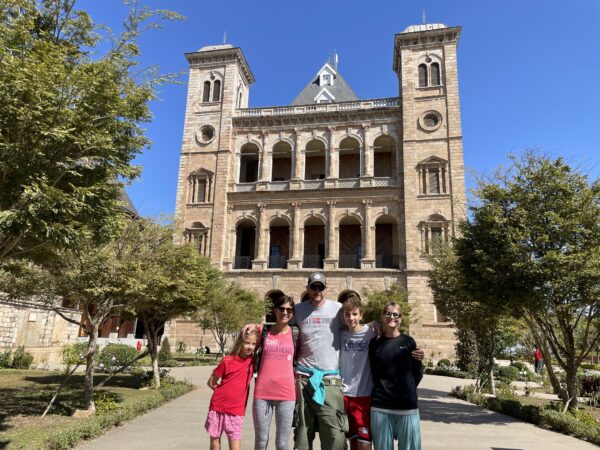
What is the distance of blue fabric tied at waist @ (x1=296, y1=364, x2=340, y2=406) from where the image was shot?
411cm

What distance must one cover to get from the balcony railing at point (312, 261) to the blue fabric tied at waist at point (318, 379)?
29.4m

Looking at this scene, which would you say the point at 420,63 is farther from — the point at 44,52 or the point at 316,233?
the point at 44,52

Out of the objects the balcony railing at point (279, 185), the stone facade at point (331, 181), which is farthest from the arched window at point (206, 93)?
the balcony railing at point (279, 185)

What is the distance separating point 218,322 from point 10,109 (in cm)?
1913

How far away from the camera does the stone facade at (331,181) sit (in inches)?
1225


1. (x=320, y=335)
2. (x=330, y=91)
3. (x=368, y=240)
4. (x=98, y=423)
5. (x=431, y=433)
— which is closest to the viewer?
(x=320, y=335)

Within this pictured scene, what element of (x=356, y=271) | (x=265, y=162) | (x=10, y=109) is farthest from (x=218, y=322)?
(x=10, y=109)

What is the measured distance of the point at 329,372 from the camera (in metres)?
4.25

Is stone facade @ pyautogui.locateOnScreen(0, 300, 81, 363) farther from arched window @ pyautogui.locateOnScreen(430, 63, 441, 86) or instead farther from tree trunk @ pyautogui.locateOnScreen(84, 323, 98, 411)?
arched window @ pyautogui.locateOnScreen(430, 63, 441, 86)

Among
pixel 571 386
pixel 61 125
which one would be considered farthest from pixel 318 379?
pixel 571 386

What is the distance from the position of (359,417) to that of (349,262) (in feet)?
97.9

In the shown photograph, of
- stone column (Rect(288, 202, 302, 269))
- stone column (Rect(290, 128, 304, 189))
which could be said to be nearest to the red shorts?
stone column (Rect(288, 202, 302, 269))

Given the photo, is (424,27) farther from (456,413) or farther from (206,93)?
(456,413)

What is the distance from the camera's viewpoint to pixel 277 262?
115 feet
